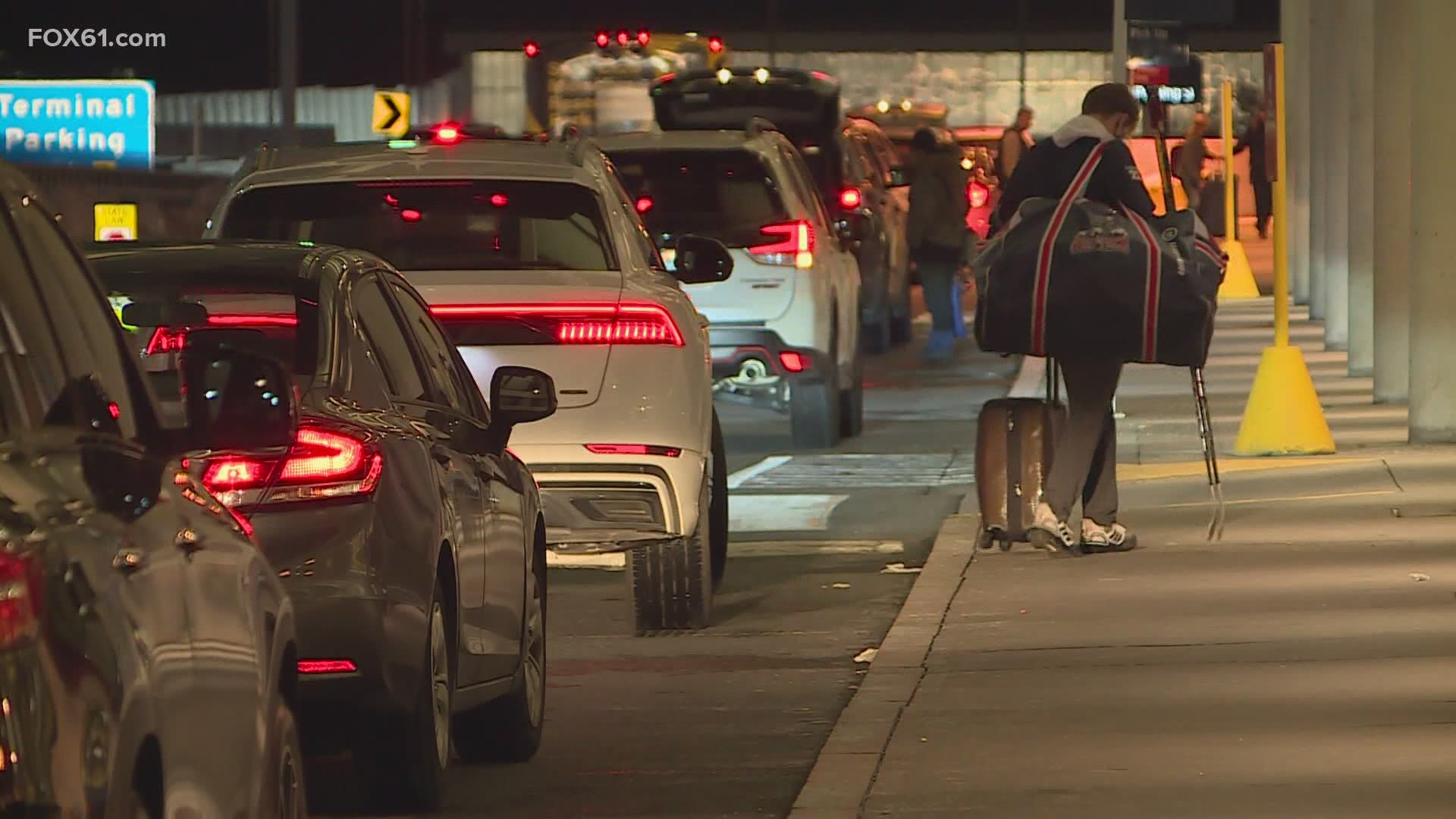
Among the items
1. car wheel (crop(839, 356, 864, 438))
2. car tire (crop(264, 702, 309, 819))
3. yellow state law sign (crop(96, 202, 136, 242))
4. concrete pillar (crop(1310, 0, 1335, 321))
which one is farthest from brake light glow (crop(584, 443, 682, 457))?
concrete pillar (crop(1310, 0, 1335, 321))

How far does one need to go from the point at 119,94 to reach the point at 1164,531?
23369mm

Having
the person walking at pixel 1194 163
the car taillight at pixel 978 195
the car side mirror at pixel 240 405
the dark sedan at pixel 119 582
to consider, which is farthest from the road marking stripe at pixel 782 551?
the person walking at pixel 1194 163

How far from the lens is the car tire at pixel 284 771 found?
5199mm

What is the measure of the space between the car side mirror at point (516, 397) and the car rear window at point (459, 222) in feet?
7.72

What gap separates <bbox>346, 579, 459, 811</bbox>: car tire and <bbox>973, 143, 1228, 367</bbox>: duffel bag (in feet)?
16.3

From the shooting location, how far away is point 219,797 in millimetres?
4766

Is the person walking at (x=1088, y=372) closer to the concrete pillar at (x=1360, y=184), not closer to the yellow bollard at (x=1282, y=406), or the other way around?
the yellow bollard at (x=1282, y=406)

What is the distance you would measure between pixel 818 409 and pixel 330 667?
475 inches

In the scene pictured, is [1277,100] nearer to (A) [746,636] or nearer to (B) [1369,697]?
(A) [746,636]

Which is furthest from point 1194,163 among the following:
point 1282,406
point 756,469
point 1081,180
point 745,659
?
point 745,659

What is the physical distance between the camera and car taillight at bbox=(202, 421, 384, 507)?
23.2 feet

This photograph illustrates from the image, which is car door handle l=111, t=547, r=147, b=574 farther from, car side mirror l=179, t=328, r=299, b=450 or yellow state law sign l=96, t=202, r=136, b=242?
yellow state law sign l=96, t=202, r=136, b=242

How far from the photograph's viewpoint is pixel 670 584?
36.8 feet

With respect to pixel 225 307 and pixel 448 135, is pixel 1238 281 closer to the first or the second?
pixel 448 135
